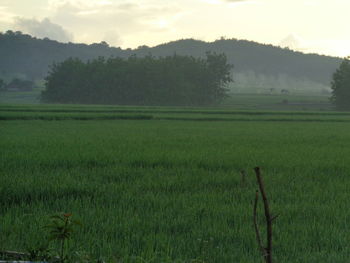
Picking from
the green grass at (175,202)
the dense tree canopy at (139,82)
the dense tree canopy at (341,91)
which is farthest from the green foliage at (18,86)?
the green grass at (175,202)

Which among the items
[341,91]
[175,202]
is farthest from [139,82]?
[175,202]

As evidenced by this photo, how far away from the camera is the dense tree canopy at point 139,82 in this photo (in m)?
67.9

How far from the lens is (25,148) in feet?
35.7

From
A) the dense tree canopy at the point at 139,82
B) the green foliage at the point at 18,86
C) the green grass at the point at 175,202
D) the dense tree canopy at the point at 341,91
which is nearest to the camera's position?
the green grass at the point at 175,202

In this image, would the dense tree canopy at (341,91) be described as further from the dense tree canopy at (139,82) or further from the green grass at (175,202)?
the green grass at (175,202)

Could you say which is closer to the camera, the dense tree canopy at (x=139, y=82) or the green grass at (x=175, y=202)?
the green grass at (x=175, y=202)

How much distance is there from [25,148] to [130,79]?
57.9 meters

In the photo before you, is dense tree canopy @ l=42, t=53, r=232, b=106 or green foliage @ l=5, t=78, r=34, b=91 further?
green foliage @ l=5, t=78, r=34, b=91

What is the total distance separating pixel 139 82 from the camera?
68.2 meters

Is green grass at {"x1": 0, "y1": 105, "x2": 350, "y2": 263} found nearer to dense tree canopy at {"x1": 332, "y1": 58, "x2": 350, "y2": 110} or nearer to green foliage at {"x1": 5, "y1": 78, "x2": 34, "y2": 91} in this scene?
dense tree canopy at {"x1": 332, "y1": 58, "x2": 350, "y2": 110}

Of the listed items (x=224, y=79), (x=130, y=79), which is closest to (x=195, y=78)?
(x=224, y=79)

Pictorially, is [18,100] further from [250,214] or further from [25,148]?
[250,214]

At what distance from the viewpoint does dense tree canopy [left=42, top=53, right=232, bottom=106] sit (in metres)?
67.9

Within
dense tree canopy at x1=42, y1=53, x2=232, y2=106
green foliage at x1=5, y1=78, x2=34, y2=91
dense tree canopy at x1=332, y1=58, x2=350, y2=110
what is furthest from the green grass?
green foliage at x1=5, y1=78, x2=34, y2=91
